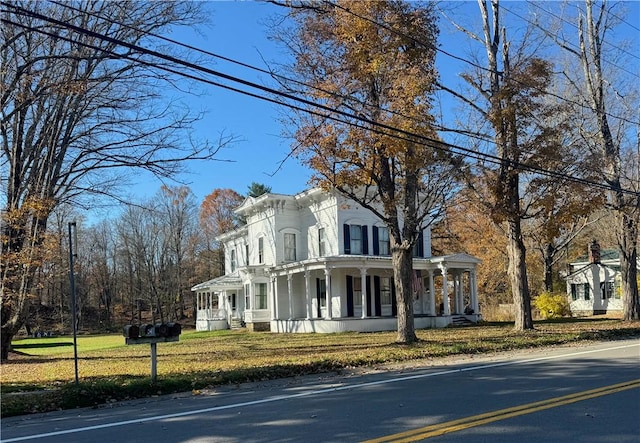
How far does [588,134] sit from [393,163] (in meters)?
13.4

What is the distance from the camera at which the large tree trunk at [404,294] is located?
18.3 m

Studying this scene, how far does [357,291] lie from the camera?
30.8 m

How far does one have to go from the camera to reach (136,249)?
201 feet

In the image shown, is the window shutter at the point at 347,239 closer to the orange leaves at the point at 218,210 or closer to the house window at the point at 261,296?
the house window at the point at 261,296

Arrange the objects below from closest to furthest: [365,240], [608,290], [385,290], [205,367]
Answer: [205,367] < [365,240] < [385,290] < [608,290]

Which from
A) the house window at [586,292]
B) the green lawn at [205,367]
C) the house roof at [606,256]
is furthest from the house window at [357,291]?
the house window at [586,292]

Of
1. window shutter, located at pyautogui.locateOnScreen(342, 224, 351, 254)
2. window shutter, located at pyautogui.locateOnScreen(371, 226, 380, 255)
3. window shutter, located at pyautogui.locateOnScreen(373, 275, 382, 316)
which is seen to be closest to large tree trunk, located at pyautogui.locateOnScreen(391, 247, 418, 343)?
window shutter, located at pyautogui.locateOnScreen(342, 224, 351, 254)

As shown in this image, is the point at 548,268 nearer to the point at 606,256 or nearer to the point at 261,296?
the point at 606,256

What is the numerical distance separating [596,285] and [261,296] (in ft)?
94.8

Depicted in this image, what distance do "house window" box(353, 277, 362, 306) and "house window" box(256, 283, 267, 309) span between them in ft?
23.5

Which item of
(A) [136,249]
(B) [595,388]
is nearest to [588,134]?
(B) [595,388]

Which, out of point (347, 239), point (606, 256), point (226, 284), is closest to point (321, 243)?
point (347, 239)

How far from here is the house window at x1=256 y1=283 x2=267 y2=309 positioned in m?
35.2

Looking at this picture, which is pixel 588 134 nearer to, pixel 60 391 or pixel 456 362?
pixel 456 362
